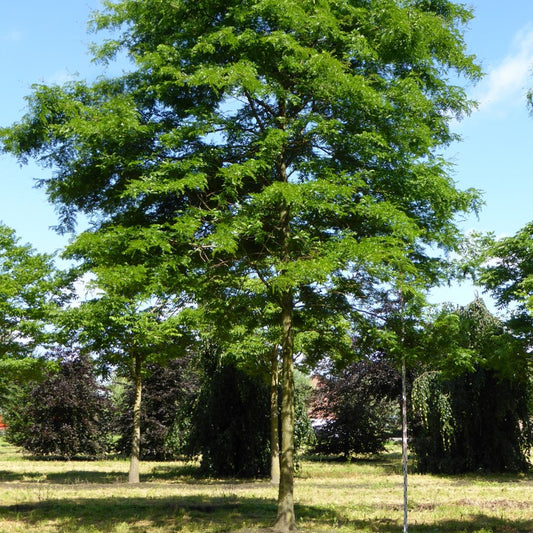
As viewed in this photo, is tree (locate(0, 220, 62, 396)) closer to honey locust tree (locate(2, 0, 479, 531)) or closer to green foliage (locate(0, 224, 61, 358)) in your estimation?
green foliage (locate(0, 224, 61, 358))

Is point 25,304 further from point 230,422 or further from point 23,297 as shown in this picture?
point 230,422

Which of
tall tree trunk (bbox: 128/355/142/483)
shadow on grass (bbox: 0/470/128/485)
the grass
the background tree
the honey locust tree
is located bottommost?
shadow on grass (bbox: 0/470/128/485)

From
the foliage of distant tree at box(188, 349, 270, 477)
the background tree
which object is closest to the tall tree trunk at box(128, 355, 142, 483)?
the background tree

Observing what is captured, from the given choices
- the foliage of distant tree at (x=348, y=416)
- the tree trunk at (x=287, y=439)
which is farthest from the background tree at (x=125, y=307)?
the foliage of distant tree at (x=348, y=416)

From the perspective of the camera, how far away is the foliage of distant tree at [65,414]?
1224 inches

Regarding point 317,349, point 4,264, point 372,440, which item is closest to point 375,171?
point 317,349

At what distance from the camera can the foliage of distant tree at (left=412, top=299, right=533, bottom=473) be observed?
77.3ft

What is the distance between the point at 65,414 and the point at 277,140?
1051 inches

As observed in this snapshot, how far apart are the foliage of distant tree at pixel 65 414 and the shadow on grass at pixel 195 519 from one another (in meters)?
18.6

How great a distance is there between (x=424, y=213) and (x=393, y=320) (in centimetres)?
181

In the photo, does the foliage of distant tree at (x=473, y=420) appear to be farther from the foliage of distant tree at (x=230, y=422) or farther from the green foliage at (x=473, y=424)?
the foliage of distant tree at (x=230, y=422)

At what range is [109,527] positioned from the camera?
10.5m

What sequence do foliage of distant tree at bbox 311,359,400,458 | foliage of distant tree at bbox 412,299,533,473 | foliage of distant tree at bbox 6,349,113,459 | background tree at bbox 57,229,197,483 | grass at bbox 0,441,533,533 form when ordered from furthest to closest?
foliage of distant tree at bbox 6,349,113,459 < foliage of distant tree at bbox 311,359,400,458 < foliage of distant tree at bbox 412,299,533,473 < grass at bbox 0,441,533,533 < background tree at bbox 57,229,197,483

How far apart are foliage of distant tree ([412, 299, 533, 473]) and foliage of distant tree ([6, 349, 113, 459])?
53.8ft
